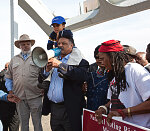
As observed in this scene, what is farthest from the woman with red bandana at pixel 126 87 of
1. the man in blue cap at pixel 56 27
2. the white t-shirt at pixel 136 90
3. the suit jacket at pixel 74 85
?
the man in blue cap at pixel 56 27

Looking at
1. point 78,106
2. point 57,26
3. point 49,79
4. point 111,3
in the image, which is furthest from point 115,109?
point 111,3

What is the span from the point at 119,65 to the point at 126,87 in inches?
7.8

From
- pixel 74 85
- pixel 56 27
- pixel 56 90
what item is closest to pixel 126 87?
pixel 74 85

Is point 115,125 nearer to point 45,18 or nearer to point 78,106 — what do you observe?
point 78,106

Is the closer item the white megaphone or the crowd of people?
the crowd of people

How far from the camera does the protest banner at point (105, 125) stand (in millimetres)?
1392

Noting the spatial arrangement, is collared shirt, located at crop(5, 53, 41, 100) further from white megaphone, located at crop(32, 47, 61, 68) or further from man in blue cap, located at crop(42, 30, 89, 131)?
white megaphone, located at crop(32, 47, 61, 68)

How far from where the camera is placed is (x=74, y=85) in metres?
2.24

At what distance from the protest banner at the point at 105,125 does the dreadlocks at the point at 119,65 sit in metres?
0.27

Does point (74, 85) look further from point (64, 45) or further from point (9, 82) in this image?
point (9, 82)

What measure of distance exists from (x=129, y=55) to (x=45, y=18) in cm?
1178

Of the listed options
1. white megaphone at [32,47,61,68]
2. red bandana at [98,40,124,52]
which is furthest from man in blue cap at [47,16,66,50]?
red bandana at [98,40,124,52]

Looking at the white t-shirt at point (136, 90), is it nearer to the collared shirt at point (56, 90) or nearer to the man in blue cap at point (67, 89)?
the man in blue cap at point (67, 89)

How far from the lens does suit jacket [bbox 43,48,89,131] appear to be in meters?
2.10
